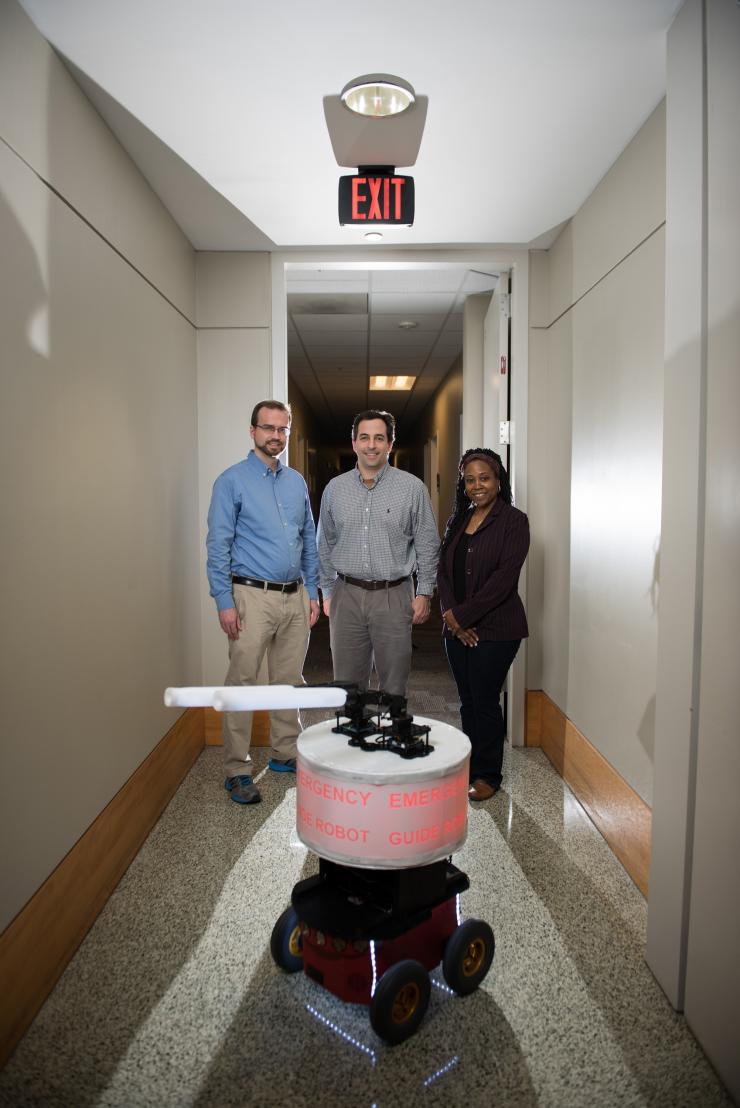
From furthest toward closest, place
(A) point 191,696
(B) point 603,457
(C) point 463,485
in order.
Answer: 1. (C) point 463,485
2. (B) point 603,457
3. (A) point 191,696

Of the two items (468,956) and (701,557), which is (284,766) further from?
(701,557)

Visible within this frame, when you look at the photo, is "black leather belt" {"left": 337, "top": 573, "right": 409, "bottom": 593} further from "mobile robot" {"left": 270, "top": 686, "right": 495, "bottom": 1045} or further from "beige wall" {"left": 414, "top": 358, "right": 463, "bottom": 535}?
"beige wall" {"left": 414, "top": 358, "right": 463, "bottom": 535}

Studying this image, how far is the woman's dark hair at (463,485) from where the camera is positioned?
3420 millimetres

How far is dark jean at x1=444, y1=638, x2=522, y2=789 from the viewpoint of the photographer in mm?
3400

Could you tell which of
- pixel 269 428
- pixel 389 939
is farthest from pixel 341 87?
pixel 389 939

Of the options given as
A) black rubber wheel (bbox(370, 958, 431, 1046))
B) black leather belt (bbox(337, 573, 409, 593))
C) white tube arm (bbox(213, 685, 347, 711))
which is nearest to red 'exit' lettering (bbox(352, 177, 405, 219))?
black leather belt (bbox(337, 573, 409, 593))

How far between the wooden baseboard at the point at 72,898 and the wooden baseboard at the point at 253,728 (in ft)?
2.57

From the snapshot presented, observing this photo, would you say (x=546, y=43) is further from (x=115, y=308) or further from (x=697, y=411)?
(x=115, y=308)

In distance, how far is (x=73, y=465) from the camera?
2.33 m

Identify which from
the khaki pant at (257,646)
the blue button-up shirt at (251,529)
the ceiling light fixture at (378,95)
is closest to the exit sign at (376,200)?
the ceiling light fixture at (378,95)

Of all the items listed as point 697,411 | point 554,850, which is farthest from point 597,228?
point 554,850

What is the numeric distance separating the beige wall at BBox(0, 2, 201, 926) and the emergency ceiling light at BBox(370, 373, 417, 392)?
18.7 feet

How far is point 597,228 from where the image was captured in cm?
321

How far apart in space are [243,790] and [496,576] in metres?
1.59
